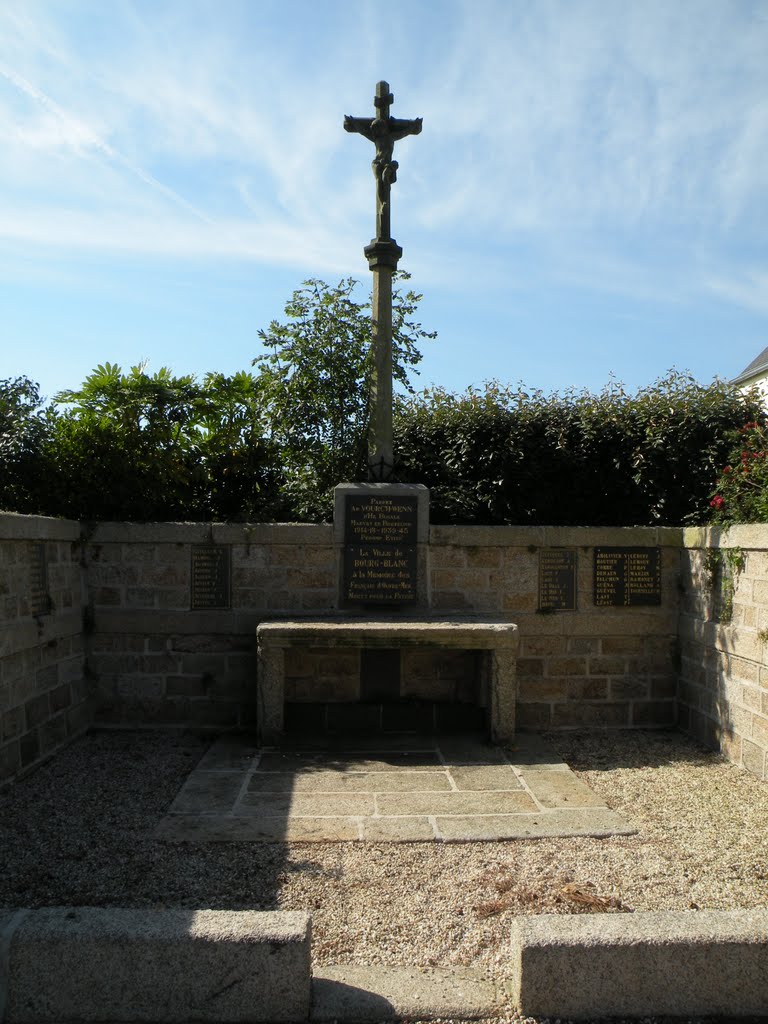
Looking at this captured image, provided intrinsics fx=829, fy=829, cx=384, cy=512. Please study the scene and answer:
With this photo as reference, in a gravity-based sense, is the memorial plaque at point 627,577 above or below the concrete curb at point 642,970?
above

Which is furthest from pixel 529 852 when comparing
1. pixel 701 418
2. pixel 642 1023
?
pixel 701 418

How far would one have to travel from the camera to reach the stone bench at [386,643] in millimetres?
5703

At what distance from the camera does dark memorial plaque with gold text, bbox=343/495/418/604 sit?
251 inches

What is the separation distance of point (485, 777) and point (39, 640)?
2.98 m

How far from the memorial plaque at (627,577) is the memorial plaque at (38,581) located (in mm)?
4032

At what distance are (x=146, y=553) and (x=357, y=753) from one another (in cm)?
221

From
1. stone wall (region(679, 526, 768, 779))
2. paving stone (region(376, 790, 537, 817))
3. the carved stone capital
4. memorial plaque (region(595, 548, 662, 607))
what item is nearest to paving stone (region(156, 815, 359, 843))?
paving stone (region(376, 790, 537, 817))

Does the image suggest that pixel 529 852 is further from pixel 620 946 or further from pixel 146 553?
pixel 146 553

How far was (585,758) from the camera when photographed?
5652 millimetres

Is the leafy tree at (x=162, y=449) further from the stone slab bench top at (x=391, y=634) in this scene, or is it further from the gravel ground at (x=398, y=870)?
the gravel ground at (x=398, y=870)

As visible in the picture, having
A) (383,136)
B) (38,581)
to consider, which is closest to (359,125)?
(383,136)

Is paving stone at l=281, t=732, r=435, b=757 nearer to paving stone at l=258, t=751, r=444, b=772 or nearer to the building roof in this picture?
paving stone at l=258, t=751, r=444, b=772

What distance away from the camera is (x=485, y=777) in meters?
5.13

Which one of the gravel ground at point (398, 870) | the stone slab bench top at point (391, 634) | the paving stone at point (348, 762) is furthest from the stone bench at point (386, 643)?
the gravel ground at point (398, 870)
